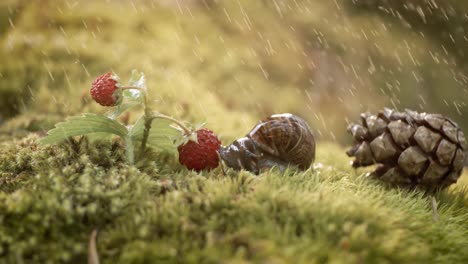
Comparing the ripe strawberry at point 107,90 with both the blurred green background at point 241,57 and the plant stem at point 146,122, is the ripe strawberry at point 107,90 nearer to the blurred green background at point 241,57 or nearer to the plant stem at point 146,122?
the plant stem at point 146,122

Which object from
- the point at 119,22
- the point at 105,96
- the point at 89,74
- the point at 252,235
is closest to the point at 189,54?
the point at 119,22

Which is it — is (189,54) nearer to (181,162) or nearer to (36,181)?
(181,162)

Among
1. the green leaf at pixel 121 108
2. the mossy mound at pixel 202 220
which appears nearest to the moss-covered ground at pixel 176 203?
the mossy mound at pixel 202 220

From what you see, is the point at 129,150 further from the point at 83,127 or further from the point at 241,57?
the point at 241,57

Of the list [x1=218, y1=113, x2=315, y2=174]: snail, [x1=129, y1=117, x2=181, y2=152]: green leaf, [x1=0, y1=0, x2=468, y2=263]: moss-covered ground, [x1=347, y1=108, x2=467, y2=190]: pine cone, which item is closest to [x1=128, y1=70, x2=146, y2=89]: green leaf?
[x1=129, y1=117, x2=181, y2=152]: green leaf

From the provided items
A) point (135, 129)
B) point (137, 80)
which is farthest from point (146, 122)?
point (137, 80)

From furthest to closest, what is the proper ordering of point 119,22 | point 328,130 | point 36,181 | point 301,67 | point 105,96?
point 301,67 < point 328,130 < point 119,22 < point 105,96 < point 36,181
